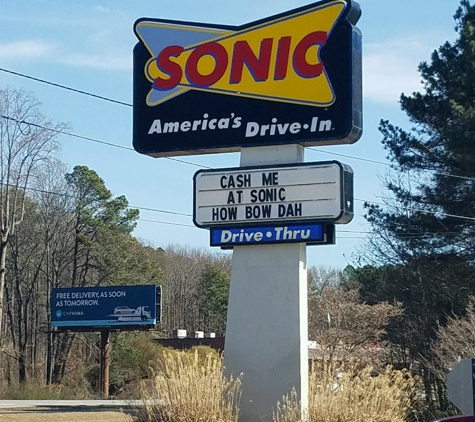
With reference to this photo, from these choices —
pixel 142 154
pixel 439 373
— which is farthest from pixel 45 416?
pixel 142 154

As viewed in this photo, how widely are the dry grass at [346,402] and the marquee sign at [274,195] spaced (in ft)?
8.27

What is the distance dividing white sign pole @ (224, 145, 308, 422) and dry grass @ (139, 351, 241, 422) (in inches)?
14.9

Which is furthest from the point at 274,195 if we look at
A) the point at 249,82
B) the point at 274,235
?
the point at 249,82

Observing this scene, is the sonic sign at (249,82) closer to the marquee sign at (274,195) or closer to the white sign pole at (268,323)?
the marquee sign at (274,195)

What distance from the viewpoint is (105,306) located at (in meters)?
47.0

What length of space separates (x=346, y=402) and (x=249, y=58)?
5777 millimetres

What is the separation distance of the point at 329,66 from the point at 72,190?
46.5m

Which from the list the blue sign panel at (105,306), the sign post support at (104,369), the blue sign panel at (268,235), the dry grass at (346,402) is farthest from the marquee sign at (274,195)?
the sign post support at (104,369)

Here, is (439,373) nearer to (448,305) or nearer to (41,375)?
(448,305)

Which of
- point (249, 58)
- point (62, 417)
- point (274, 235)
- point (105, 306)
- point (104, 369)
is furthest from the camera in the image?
point (105, 306)

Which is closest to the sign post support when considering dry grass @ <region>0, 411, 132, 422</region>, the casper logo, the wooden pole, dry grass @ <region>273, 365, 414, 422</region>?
the wooden pole

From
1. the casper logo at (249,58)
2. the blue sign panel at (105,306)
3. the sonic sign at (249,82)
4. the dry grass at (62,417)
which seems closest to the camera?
the sonic sign at (249,82)

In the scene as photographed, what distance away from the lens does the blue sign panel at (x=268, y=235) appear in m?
13.9

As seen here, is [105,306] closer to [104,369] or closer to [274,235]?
[104,369]
